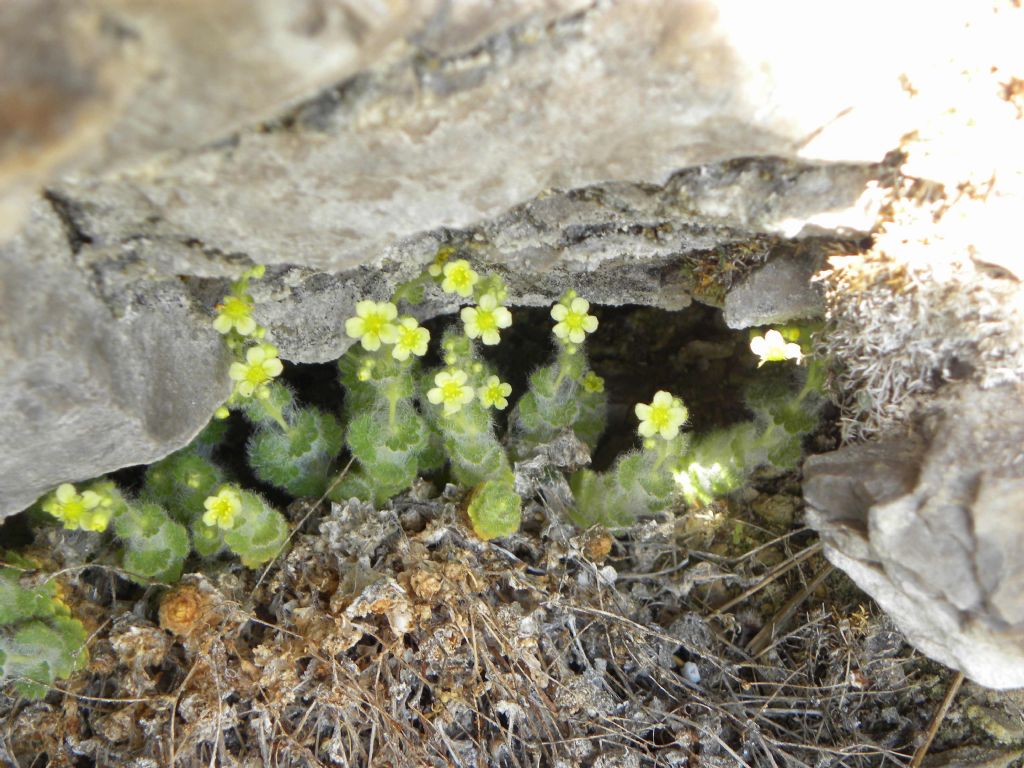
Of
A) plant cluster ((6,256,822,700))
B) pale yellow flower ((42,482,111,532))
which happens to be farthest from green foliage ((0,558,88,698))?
pale yellow flower ((42,482,111,532))

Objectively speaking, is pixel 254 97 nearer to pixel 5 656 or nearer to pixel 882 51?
pixel 882 51

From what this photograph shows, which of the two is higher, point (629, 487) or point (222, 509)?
point (222, 509)

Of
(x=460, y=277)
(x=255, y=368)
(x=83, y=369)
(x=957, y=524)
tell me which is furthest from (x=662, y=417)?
(x=83, y=369)

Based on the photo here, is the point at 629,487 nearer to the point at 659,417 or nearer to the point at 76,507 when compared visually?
the point at 659,417

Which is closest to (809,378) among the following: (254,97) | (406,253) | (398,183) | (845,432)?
(845,432)

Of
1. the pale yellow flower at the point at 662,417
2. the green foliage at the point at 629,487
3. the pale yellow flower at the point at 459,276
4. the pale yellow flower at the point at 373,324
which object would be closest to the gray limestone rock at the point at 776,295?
the pale yellow flower at the point at 662,417

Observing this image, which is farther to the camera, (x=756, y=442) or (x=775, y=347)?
(x=756, y=442)

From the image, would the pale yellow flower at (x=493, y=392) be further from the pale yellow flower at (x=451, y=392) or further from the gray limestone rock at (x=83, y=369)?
the gray limestone rock at (x=83, y=369)
